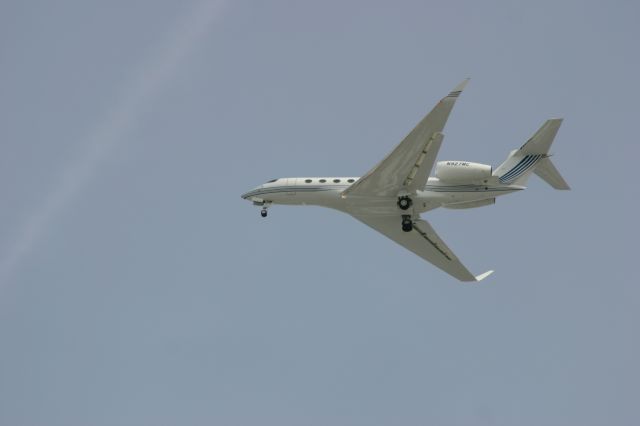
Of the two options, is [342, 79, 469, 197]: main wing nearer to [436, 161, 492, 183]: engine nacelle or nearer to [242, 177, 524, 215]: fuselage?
[242, 177, 524, 215]: fuselage

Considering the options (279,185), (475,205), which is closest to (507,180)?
(475,205)

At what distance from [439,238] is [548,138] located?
753 centimetres

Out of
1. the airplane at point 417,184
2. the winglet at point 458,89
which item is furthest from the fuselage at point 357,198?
the winglet at point 458,89

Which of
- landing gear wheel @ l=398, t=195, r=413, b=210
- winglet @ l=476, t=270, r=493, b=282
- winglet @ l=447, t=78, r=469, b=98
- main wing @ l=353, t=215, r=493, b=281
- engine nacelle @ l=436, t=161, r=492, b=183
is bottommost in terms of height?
winglet @ l=476, t=270, r=493, b=282

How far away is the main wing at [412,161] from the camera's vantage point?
3731cm

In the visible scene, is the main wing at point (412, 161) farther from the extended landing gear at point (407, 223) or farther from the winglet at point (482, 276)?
the winglet at point (482, 276)

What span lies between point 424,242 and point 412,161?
731cm

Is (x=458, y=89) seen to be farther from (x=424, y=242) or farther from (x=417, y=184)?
(x=424, y=242)

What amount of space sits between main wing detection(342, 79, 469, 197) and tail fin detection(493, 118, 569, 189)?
399 cm

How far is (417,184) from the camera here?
136 ft

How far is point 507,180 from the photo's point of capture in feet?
137

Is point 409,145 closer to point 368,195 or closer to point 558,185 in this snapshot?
point 368,195

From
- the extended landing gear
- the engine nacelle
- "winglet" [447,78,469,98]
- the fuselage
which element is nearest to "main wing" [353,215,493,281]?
the extended landing gear

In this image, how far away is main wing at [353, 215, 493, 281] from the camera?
45000mm
